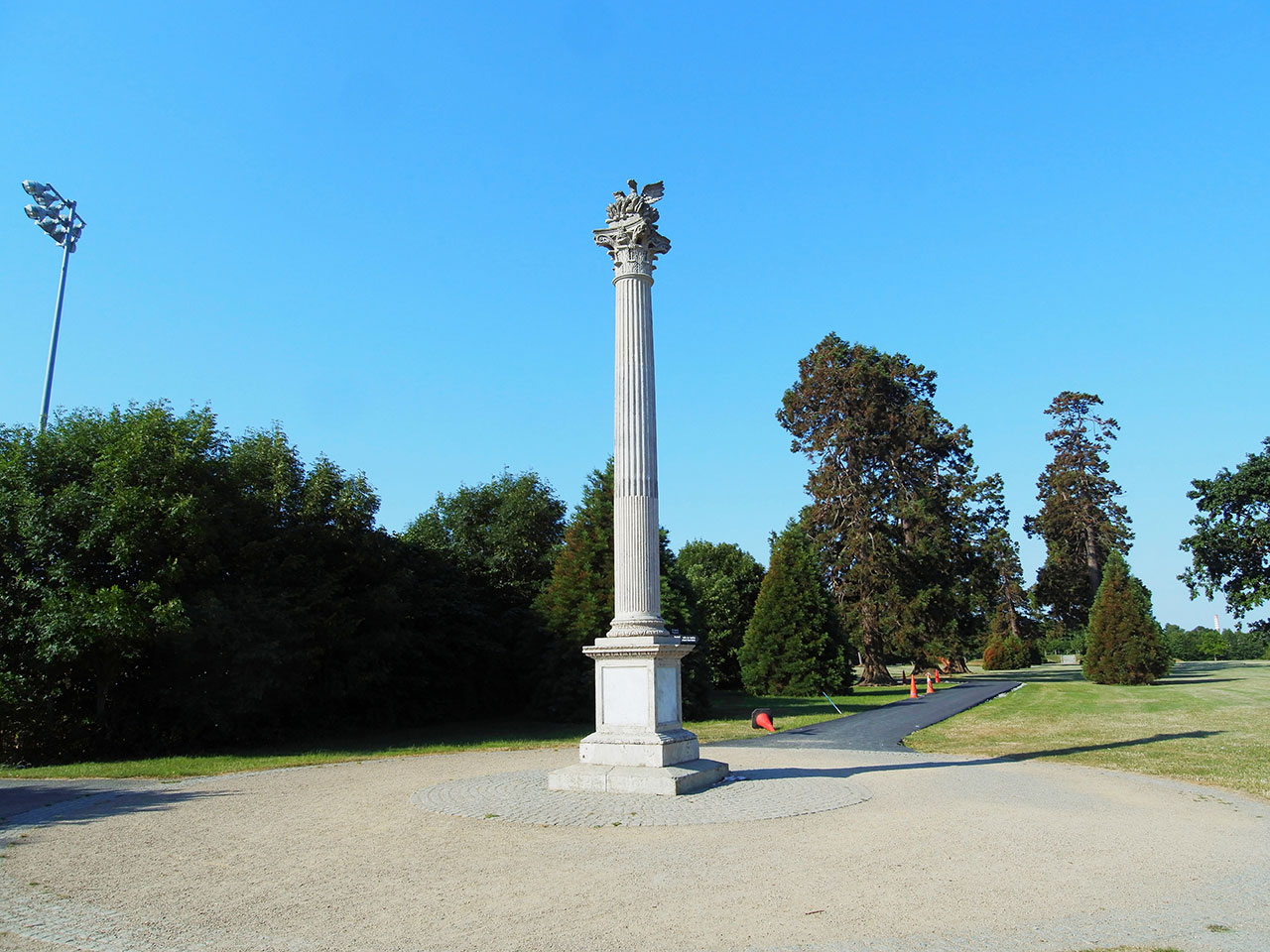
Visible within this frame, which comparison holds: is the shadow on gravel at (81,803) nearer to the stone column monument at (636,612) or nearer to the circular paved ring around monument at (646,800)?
the circular paved ring around monument at (646,800)

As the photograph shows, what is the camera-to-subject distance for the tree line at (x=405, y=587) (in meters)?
18.5

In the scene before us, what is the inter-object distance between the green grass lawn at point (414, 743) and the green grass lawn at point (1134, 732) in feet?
15.9

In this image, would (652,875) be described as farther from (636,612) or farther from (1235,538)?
(1235,538)

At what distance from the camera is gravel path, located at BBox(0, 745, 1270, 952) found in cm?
588

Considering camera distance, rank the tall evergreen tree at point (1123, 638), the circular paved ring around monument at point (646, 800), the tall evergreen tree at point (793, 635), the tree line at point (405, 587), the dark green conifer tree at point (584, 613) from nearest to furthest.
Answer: the circular paved ring around monument at point (646, 800) → the tree line at point (405, 587) → the dark green conifer tree at point (584, 613) → the tall evergreen tree at point (793, 635) → the tall evergreen tree at point (1123, 638)

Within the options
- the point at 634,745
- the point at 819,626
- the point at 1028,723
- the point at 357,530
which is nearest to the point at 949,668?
the point at 819,626

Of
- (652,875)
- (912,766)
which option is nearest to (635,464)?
(652,875)

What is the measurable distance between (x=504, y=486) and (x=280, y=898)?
1092 inches

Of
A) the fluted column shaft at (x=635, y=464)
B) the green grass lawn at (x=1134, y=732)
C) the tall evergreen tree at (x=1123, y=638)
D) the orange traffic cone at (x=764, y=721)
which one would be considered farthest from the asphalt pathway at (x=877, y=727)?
the tall evergreen tree at (x=1123, y=638)

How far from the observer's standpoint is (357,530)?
2502 cm

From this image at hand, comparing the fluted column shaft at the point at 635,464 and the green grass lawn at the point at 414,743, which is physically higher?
the fluted column shaft at the point at 635,464

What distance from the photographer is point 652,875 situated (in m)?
7.50

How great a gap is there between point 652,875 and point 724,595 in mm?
35929

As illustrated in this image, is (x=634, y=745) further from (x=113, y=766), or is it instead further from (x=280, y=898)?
(x=113, y=766)
